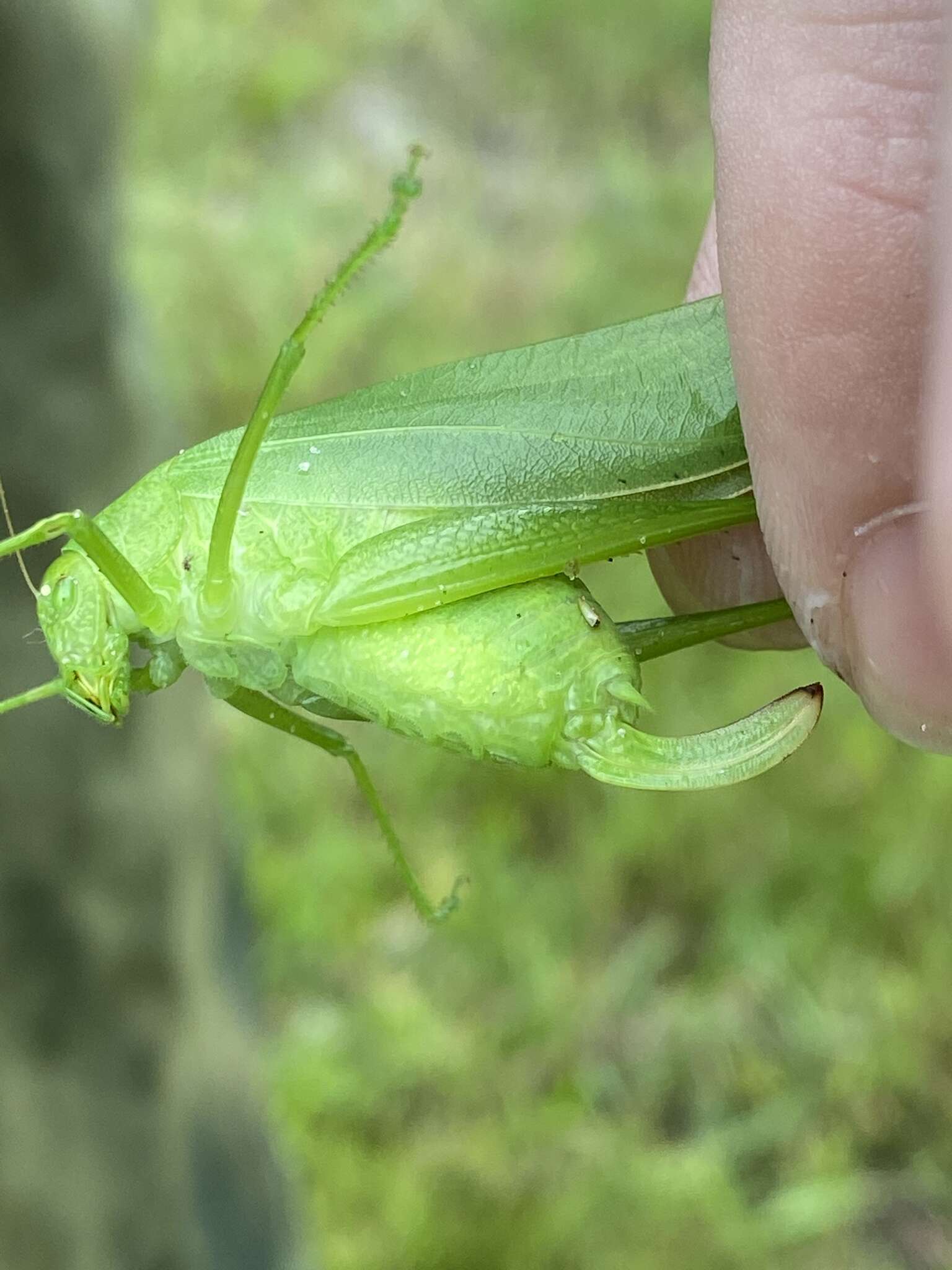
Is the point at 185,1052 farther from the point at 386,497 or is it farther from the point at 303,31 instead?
the point at 303,31

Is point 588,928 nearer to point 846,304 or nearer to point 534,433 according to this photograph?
point 534,433

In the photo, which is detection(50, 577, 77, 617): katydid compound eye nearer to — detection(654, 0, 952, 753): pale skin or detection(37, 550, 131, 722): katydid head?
detection(37, 550, 131, 722): katydid head

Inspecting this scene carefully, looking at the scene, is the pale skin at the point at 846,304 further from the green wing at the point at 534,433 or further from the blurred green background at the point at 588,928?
the blurred green background at the point at 588,928

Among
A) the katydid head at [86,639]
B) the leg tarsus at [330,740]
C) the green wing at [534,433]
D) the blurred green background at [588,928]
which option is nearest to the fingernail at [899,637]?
the green wing at [534,433]

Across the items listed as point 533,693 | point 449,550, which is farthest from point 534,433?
point 533,693

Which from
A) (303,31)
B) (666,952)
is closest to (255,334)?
(303,31)

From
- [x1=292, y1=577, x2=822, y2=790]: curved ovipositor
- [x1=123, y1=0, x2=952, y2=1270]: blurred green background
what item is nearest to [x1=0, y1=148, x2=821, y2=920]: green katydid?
[x1=292, y1=577, x2=822, y2=790]: curved ovipositor
